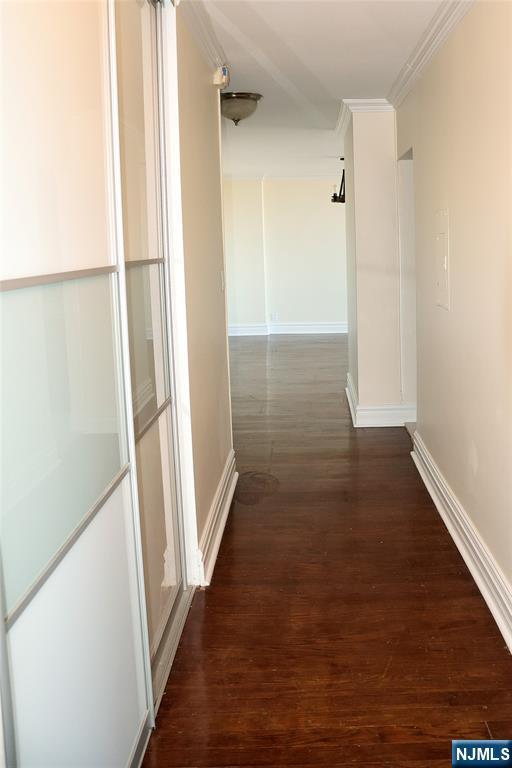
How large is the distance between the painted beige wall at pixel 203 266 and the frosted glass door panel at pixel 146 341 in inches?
10.9

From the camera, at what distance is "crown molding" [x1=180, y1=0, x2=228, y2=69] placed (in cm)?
315

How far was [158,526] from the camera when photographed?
Answer: 2750 millimetres

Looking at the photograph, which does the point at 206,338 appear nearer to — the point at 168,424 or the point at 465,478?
the point at 168,424

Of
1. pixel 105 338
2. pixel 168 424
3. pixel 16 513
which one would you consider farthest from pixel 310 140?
pixel 16 513

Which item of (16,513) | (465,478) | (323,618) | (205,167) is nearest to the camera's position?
(16,513)

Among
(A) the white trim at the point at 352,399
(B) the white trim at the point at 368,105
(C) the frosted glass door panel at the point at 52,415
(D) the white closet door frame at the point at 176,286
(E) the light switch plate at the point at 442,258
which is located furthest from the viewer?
(A) the white trim at the point at 352,399

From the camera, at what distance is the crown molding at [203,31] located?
315cm

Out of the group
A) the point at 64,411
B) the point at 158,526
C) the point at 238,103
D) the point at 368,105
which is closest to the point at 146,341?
the point at 158,526

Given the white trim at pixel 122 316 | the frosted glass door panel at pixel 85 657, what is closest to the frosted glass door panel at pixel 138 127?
the white trim at pixel 122 316

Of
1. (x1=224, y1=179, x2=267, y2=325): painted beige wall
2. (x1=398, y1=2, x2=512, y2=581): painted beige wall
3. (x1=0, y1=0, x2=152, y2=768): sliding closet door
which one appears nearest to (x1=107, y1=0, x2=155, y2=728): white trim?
(x1=0, y1=0, x2=152, y2=768): sliding closet door

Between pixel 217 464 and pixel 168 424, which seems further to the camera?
pixel 217 464

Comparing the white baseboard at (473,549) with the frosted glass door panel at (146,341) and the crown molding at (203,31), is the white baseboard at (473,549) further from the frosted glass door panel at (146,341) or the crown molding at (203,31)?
the crown molding at (203,31)

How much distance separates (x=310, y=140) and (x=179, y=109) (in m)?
4.89

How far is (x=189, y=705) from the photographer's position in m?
2.41
